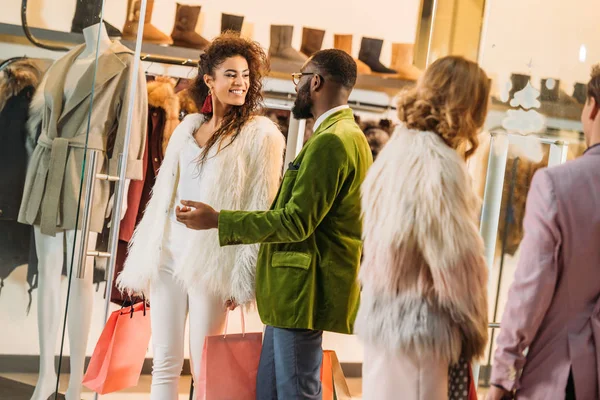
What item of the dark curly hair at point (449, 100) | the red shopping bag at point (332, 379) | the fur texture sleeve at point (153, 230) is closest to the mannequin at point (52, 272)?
the fur texture sleeve at point (153, 230)

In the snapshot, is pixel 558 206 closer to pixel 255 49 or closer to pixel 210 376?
pixel 210 376

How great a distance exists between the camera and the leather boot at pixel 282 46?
498 centimetres

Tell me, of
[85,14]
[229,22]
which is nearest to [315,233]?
[85,14]

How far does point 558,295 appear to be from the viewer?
2.07 m

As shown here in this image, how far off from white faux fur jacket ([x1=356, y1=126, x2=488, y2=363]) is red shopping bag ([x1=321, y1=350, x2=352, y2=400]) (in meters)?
0.99


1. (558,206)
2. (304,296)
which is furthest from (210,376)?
(558,206)

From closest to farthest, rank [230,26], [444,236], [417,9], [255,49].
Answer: [444,236] < [255,49] < [230,26] < [417,9]

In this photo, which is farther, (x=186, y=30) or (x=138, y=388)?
(x=186, y=30)

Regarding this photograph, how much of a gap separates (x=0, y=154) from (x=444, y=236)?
169cm

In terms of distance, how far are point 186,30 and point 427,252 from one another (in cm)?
303

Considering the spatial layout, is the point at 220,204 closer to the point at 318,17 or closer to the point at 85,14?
the point at 85,14

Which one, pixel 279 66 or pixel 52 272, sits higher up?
pixel 279 66

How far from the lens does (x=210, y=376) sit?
117 inches

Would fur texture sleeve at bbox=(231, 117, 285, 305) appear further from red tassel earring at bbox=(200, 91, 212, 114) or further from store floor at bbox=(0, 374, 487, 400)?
store floor at bbox=(0, 374, 487, 400)
